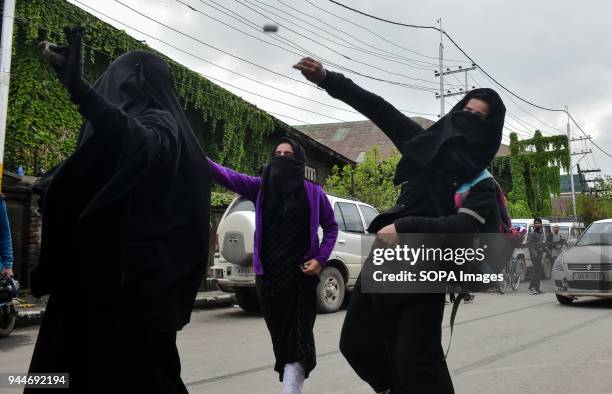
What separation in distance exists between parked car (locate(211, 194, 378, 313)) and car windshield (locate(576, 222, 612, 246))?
4.40m

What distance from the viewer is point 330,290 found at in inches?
378

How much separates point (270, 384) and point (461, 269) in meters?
2.46

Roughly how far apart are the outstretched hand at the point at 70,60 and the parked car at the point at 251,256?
6.08 m

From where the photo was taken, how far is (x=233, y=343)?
6762 mm

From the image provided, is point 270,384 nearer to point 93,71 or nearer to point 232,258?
point 232,258

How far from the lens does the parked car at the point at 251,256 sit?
28.7 feet

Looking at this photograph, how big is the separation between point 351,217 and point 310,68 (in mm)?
7846

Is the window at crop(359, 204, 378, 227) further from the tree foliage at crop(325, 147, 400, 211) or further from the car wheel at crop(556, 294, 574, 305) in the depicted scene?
the tree foliage at crop(325, 147, 400, 211)

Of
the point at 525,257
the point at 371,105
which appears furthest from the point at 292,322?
the point at 525,257

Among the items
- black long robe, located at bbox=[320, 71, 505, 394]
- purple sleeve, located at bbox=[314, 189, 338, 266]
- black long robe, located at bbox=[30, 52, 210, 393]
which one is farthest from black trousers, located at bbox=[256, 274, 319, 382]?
black long robe, located at bbox=[30, 52, 210, 393]

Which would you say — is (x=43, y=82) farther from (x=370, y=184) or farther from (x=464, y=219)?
(x=464, y=219)

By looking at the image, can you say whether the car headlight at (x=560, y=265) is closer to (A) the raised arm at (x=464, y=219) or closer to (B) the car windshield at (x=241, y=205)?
(B) the car windshield at (x=241, y=205)

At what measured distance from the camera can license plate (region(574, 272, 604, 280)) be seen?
10328 mm

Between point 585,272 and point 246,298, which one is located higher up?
point 585,272
